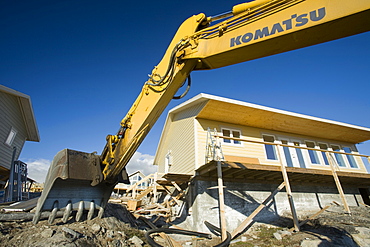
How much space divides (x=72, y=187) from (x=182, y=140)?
8.15m

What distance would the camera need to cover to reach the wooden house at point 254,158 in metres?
9.37

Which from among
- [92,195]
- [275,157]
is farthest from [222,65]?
[275,157]

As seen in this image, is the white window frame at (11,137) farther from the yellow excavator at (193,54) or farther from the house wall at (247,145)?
the house wall at (247,145)

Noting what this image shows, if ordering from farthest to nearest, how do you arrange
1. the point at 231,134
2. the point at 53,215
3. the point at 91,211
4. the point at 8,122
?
the point at 8,122
the point at 231,134
the point at 91,211
the point at 53,215

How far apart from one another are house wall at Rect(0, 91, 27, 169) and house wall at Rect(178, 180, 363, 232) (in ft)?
35.9

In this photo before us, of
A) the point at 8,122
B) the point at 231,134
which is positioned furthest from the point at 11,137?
the point at 231,134

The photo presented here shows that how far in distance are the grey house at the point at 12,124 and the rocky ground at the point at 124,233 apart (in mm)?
7830

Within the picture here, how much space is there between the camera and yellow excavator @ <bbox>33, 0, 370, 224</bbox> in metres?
2.52

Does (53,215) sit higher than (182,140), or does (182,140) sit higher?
(182,140)

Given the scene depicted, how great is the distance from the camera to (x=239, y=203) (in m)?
9.89

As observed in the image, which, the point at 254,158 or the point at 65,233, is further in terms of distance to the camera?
the point at 254,158

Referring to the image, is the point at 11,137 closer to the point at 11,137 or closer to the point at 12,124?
the point at 11,137


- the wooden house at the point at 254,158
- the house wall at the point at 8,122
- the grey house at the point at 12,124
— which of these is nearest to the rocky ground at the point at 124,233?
the wooden house at the point at 254,158

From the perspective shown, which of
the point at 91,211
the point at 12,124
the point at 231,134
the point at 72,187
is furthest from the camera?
the point at 12,124
